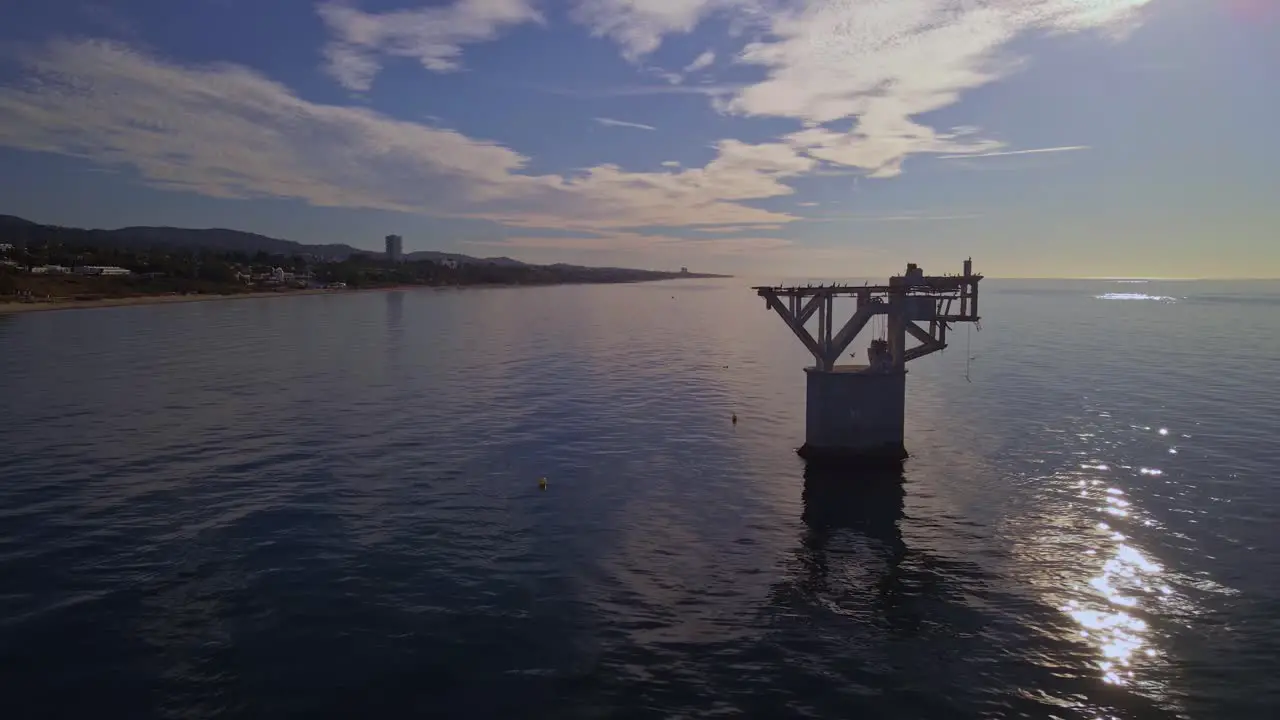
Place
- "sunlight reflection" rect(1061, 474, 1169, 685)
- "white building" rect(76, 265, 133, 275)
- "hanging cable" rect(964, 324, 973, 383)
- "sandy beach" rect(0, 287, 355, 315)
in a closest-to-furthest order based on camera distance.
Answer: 1. "sunlight reflection" rect(1061, 474, 1169, 685)
2. "hanging cable" rect(964, 324, 973, 383)
3. "sandy beach" rect(0, 287, 355, 315)
4. "white building" rect(76, 265, 133, 275)

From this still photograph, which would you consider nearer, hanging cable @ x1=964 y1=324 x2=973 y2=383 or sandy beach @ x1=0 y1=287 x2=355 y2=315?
hanging cable @ x1=964 y1=324 x2=973 y2=383

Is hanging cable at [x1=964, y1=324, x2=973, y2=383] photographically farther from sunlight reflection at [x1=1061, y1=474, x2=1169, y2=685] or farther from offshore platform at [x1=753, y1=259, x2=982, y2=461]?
sunlight reflection at [x1=1061, y1=474, x2=1169, y2=685]

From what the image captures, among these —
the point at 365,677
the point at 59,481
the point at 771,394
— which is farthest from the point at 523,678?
the point at 771,394

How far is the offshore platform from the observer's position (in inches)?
1291

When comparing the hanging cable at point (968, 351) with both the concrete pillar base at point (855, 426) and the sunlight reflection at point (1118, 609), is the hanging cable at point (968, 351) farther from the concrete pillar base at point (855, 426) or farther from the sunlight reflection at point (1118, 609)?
the sunlight reflection at point (1118, 609)

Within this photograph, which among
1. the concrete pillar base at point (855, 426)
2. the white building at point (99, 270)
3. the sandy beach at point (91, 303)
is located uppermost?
the white building at point (99, 270)

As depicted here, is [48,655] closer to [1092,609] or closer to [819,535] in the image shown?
[819,535]

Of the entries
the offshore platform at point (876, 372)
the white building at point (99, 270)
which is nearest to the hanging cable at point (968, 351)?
the offshore platform at point (876, 372)

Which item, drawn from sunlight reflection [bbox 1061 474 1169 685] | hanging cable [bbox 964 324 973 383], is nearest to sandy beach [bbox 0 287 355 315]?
hanging cable [bbox 964 324 973 383]

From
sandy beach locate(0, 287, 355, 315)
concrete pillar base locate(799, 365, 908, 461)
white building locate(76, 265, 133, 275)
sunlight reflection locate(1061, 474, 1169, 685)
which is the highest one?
white building locate(76, 265, 133, 275)

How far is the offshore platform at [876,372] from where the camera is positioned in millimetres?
32781

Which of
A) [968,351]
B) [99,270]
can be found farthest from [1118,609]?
[99,270]

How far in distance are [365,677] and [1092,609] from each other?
1713 centimetres

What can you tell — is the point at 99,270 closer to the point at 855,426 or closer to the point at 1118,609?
the point at 855,426
